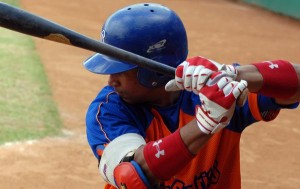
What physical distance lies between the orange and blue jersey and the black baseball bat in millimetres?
363

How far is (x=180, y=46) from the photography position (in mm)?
2865

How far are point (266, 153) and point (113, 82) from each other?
3402mm

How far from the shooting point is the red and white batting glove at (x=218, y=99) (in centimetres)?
223

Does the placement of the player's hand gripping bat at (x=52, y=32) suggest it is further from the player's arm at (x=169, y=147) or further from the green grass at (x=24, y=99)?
the green grass at (x=24, y=99)

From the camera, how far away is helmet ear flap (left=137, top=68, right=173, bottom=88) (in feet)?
8.82

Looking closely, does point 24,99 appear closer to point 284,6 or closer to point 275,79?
point 275,79

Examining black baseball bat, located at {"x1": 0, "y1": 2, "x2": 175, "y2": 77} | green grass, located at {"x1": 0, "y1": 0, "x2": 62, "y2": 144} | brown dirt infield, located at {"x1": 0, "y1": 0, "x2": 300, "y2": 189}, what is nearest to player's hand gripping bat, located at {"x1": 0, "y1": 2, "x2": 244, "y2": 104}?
black baseball bat, located at {"x1": 0, "y1": 2, "x2": 175, "y2": 77}

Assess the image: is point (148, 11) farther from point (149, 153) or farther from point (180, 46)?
point (149, 153)

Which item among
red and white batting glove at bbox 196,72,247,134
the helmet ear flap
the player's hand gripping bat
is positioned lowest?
the helmet ear flap

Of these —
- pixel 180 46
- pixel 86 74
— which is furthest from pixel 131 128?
pixel 86 74

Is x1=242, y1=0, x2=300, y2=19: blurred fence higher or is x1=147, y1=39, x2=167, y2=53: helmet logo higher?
x1=147, y1=39, x2=167, y2=53: helmet logo

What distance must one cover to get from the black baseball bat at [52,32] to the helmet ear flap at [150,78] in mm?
209

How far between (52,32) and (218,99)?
0.63 metres

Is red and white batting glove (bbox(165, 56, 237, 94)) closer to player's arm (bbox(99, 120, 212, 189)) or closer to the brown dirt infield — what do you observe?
player's arm (bbox(99, 120, 212, 189))
